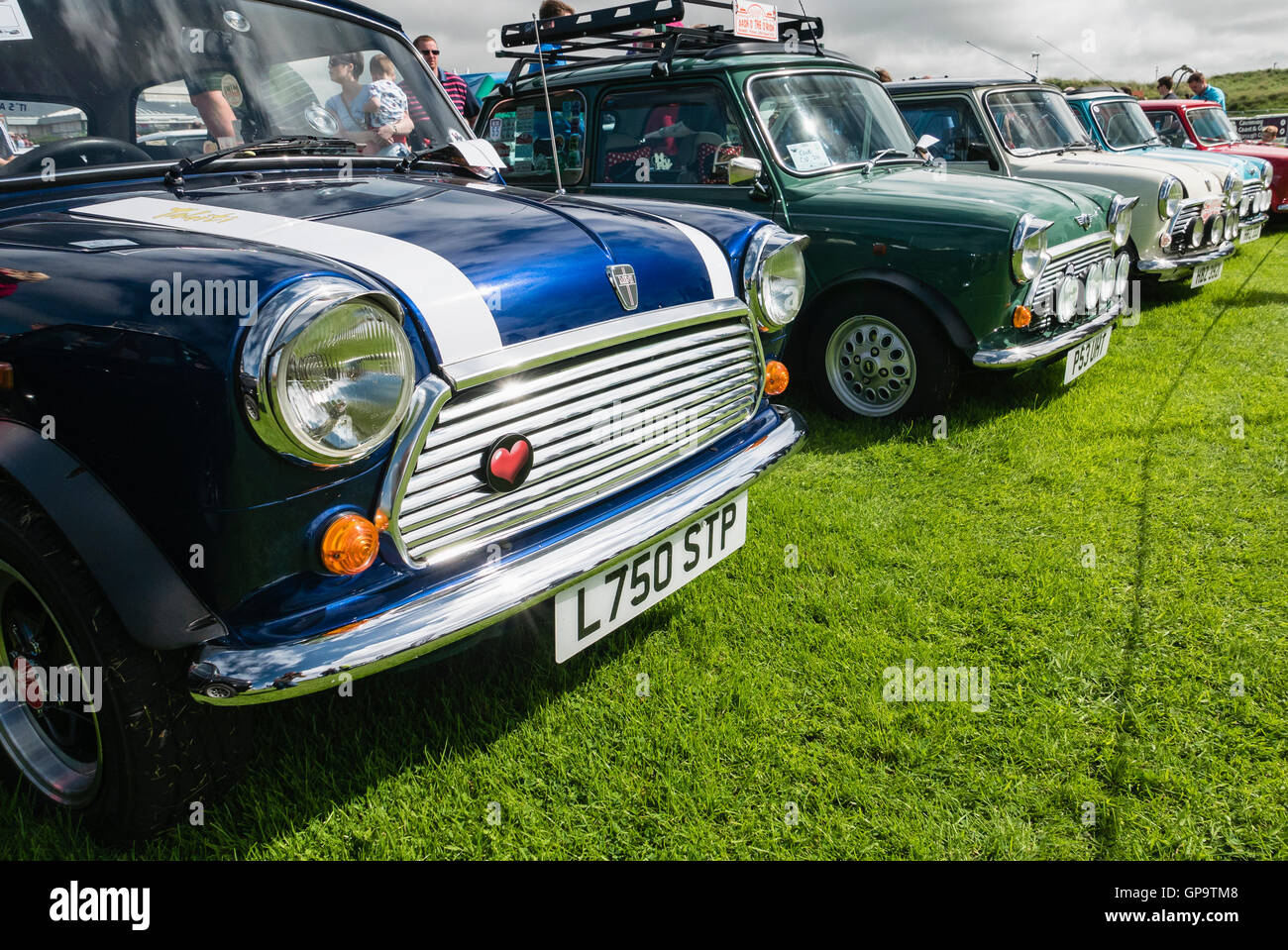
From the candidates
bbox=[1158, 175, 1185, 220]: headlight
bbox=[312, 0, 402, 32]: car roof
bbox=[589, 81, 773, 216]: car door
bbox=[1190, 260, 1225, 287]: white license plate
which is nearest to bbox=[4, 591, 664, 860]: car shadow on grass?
bbox=[312, 0, 402, 32]: car roof

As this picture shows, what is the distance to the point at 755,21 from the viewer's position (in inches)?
193

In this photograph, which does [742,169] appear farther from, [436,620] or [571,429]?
[436,620]

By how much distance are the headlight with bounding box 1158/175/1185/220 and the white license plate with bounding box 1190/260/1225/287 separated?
0.59m

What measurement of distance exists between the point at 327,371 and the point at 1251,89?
76.7 metres

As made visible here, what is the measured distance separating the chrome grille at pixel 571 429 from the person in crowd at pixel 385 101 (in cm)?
129

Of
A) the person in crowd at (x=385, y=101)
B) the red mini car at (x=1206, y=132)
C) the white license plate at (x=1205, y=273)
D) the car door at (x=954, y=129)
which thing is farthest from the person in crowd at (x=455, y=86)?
the red mini car at (x=1206, y=132)

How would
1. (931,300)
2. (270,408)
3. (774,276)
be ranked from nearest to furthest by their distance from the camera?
1. (270,408)
2. (774,276)
3. (931,300)

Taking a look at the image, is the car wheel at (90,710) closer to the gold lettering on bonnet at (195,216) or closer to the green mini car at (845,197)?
the gold lettering on bonnet at (195,216)

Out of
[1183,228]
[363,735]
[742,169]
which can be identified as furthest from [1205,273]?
[363,735]

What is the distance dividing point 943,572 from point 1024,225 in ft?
6.57

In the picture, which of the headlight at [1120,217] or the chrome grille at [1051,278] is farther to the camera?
the headlight at [1120,217]

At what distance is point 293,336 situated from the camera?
4.99 feet

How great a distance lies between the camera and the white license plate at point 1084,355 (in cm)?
459
